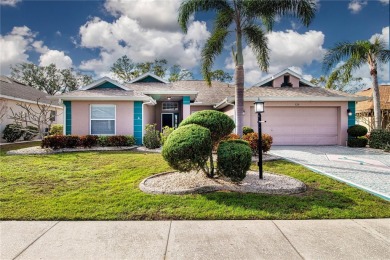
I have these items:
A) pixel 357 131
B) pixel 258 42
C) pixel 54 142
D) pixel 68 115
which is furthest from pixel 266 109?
pixel 54 142

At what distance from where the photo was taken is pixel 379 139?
13.5 metres

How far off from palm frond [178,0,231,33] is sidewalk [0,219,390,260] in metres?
10.1

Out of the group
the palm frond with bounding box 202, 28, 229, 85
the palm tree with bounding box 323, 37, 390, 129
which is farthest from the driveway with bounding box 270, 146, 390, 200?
the palm frond with bounding box 202, 28, 229, 85

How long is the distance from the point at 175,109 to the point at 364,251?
17.0 m

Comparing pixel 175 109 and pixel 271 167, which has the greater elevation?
pixel 175 109

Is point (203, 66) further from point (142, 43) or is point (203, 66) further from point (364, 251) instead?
point (364, 251)

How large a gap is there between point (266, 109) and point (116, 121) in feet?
30.8

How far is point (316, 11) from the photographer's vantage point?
420 inches

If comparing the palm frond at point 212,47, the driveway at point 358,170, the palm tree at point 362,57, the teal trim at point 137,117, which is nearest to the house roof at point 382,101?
the palm tree at point 362,57

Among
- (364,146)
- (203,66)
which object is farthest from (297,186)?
(364,146)

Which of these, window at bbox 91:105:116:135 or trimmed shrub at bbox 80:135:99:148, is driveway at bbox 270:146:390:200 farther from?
window at bbox 91:105:116:135

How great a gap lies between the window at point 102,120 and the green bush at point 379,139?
15548 millimetres

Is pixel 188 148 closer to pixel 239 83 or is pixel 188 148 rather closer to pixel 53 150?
pixel 239 83

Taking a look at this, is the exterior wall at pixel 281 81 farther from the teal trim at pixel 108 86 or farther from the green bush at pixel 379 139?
the teal trim at pixel 108 86
